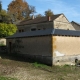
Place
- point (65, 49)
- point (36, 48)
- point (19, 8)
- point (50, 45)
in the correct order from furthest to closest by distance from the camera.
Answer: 1. point (19, 8)
2. point (36, 48)
3. point (65, 49)
4. point (50, 45)

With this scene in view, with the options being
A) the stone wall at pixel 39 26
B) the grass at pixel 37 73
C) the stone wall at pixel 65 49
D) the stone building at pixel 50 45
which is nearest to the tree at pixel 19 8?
the stone wall at pixel 39 26

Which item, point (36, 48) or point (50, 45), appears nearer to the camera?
point (50, 45)

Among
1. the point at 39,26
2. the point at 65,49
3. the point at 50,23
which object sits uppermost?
the point at 50,23

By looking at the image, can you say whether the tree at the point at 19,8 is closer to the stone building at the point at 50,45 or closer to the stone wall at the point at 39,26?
the stone wall at the point at 39,26

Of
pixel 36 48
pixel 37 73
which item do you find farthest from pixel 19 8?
pixel 37 73

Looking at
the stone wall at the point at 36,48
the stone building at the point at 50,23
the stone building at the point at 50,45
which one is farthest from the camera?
the stone building at the point at 50,23

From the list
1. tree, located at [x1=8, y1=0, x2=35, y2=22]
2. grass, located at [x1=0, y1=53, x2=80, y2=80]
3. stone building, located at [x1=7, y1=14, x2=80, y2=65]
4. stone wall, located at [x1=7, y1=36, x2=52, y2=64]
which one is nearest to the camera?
grass, located at [x1=0, y1=53, x2=80, y2=80]

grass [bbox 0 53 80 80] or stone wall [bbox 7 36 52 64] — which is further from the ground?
stone wall [bbox 7 36 52 64]

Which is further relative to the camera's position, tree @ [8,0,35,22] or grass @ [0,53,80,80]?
tree @ [8,0,35,22]

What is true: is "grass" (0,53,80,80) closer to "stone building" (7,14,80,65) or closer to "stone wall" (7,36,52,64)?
"stone building" (7,14,80,65)

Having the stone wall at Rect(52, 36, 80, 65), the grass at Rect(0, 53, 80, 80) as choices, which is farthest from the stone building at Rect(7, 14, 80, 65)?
the grass at Rect(0, 53, 80, 80)

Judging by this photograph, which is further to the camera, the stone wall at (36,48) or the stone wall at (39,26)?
the stone wall at (39,26)

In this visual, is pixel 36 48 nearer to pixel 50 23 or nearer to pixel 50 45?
pixel 50 45

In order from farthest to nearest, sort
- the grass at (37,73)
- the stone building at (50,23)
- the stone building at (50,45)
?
the stone building at (50,23)
the stone building at (50,45)
the grass at (37,73)
